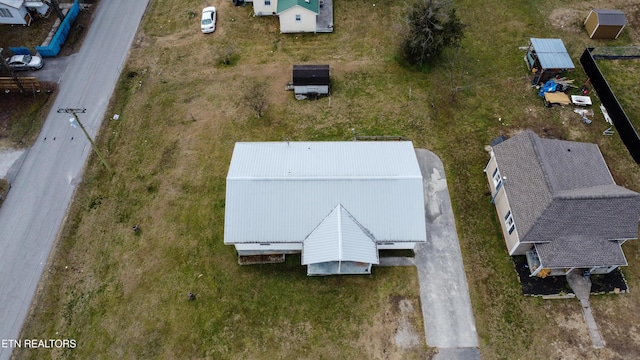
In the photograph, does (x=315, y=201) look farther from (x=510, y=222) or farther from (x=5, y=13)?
(x=5, y=13)

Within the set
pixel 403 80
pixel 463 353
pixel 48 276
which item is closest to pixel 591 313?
pixel 463 353

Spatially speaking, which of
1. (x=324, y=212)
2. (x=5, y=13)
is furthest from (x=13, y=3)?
(x=324, y=212)

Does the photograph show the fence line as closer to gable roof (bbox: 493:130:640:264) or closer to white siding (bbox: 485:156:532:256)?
gable roof (bbox: 493:130:640:264)

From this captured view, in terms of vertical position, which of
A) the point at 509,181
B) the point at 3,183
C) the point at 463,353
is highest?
the point at 509,181

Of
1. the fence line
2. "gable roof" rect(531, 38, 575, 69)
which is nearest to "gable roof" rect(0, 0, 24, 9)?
"gable roof" rect(531, 38, 575, 69)

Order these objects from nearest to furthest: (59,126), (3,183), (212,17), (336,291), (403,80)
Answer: (336,291) < (3,183) < (59,126) < (403,80) < (212,17)

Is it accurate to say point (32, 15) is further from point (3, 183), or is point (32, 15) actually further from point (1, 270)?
point (1, 270)

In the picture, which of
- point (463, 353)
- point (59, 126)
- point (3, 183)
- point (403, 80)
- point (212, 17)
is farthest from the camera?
point (212, 17)
